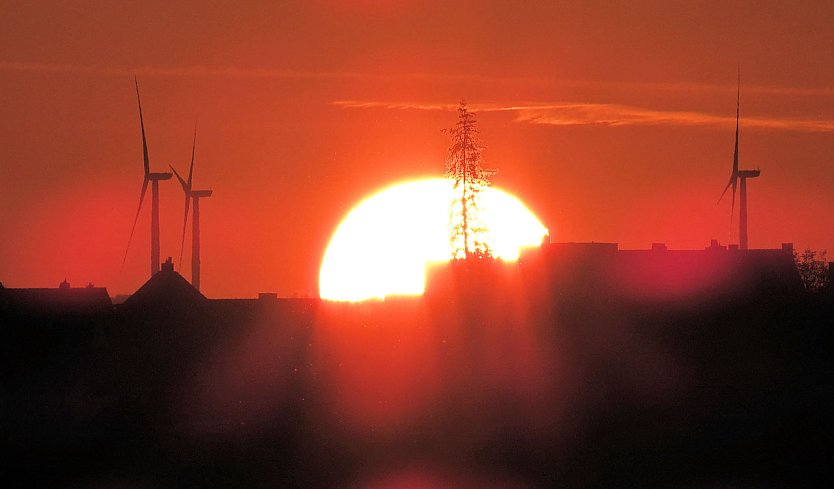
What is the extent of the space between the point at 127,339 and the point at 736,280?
37.1m

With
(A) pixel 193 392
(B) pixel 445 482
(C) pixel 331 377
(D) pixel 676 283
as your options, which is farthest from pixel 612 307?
(B) pixel 445 482

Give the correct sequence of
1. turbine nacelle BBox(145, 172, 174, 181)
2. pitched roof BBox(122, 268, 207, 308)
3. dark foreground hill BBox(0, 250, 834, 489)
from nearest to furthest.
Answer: dark foreground hill BBox(0, 250, 834, 489) → pitched roof BBox(122, 268, 207, 308) → turbine nacelle BBox(145, 172, 174, 181)

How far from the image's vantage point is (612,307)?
336 feet

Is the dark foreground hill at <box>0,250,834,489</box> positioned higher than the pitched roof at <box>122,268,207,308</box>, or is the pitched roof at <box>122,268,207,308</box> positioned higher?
the pitched roof at <box>122,268,207,308</box>

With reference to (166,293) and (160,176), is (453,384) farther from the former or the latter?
(160,176)

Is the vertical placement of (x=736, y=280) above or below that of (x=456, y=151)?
below

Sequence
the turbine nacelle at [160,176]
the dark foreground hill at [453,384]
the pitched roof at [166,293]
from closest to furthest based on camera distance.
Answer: the dark foreground hill at [453,384]
the pitched roof at [166,293]
the turbine nacelle at [160,176]

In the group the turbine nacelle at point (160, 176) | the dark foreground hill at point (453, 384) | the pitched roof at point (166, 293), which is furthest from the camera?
the turbine nacelle at point (160, 176)

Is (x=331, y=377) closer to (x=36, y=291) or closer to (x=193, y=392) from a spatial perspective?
(x=193, y=392)

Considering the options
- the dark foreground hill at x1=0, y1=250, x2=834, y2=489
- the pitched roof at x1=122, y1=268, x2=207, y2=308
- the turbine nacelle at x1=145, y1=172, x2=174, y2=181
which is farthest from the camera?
the turbine nacelle at x1=145, y1=172, x2=174, y2=181

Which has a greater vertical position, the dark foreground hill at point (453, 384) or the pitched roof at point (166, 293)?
the pitched roof at point (166, 293)

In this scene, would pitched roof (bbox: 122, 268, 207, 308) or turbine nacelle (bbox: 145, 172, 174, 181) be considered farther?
turbine nacelle (bbox: 145, 172, 174, 181)

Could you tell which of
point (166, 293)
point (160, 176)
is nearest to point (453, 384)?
point (166, 293)

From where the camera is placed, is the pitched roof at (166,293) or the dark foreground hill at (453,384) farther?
the pitched roof at (166,293)
